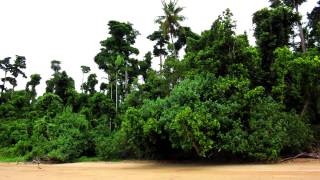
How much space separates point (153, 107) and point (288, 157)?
822cm

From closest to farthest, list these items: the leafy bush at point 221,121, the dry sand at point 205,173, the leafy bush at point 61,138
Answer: the dry sand at point 205,173, the leafy bush at point 221,121, the leafy bush at point 61,138

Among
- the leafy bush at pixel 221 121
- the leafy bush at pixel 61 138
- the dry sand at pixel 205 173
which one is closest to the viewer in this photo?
the dry sand at pixel 205 173

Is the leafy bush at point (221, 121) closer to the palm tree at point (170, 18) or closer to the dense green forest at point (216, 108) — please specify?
the dense green forest at point (216, 108)

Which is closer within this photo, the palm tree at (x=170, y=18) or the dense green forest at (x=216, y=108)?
the dense green forest at (x=216, y=108)

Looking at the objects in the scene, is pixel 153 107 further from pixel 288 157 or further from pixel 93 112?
pixel 93 112

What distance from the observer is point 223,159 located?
24031mm

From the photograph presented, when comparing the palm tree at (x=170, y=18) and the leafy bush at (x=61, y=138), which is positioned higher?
the palm tree at (x=170, y=18)

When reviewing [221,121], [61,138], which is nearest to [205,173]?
[221,121]

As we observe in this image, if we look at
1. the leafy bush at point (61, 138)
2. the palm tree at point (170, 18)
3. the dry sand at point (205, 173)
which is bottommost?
→ the dry sand at point (205, 173)

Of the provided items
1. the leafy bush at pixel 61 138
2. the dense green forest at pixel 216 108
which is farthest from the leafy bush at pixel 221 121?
the leafy bush at pixel 61 138

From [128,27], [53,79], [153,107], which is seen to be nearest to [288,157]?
[153,107]

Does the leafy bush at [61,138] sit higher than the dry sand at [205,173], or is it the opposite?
the leafy bush at [61,138]

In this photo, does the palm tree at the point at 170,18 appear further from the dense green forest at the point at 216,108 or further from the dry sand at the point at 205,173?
the dry sand at the point at 205,173

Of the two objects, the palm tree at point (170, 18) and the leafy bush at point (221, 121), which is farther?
the palm tree at point (170, 18)
